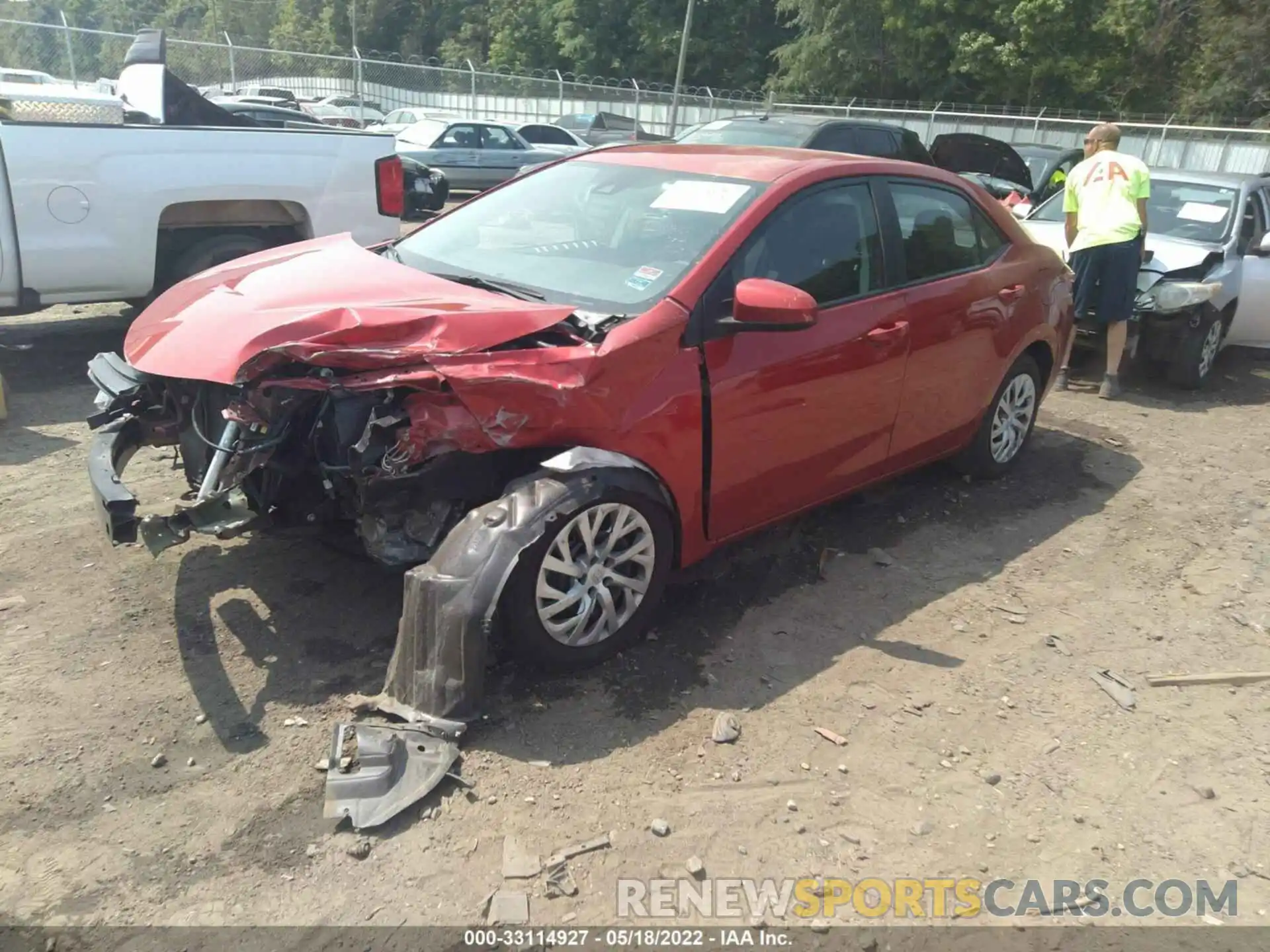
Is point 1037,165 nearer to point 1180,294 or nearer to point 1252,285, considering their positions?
point 1252,285

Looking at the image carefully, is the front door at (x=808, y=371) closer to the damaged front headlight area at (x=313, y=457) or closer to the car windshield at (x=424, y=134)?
the damaged front headlight area at (x=313, y=457)

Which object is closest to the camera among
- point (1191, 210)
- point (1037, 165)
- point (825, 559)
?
point (825, 559)

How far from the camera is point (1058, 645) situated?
398 cm

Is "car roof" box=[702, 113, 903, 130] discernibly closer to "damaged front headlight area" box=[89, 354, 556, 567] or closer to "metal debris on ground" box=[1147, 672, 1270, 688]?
"metal debris on ground" box=[1147, 672, 1270, 688]

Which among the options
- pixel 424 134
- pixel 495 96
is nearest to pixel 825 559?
pixel 424 134

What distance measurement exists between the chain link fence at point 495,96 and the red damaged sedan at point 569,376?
48.8ft

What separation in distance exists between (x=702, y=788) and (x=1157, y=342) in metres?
6.46

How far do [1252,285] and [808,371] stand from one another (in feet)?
19.9

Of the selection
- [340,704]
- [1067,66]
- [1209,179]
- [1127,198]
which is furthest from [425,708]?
[1067,66]

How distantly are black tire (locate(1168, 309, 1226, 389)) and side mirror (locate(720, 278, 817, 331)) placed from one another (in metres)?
5.45

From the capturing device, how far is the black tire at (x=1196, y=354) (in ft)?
25.0

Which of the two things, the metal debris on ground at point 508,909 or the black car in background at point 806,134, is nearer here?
the metal debris on ground at point 508,909

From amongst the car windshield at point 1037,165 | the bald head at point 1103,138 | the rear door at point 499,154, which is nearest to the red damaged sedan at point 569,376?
the bald head at point 1103,138

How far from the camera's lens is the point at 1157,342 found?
773 cm
